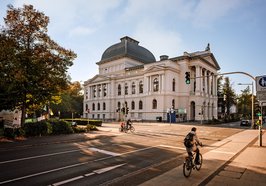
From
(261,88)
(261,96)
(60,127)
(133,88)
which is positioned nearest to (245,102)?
(133,88)

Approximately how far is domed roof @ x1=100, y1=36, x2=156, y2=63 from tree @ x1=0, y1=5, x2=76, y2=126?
51.4 m

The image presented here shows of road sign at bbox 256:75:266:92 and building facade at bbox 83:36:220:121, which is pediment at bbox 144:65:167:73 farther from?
road sign at bbox 256:75:266:92

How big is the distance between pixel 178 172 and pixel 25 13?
67.4ft

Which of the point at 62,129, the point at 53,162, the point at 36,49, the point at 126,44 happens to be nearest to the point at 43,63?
the point at 36,49

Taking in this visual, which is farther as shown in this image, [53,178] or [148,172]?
[148,172]

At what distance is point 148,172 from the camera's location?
8695 millimetres

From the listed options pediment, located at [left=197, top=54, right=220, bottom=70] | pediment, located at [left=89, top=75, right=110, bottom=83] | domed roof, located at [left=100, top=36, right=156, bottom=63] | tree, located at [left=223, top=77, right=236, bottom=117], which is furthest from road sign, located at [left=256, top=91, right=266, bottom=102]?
pediment, located at [left=89, top=75, right=110, bottom=83]

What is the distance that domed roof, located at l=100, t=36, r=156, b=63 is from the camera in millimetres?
74375

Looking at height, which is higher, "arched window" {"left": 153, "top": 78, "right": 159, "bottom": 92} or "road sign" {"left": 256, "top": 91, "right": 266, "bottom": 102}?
"arched window" {"left": 153, "top": 78, "right": 159, "bottom": 92}

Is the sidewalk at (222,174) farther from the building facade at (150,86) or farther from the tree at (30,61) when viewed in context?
the building facade at (150,86)

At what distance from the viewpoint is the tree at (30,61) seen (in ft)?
61.3

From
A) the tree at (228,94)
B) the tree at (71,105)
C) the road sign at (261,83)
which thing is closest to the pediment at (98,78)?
the tree at (71,105)

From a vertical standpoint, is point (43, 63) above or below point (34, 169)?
above

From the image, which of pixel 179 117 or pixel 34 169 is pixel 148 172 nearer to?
pixel 34 169
